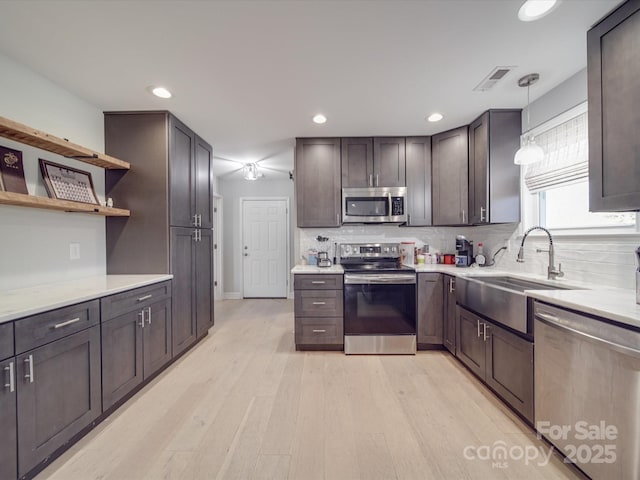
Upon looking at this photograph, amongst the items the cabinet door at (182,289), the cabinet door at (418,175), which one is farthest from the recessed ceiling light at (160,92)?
the cabinet door at (418,175)

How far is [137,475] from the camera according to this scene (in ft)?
4.42

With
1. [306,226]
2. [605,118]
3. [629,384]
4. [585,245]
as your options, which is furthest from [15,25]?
[585,245]

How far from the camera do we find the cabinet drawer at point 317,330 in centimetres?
277

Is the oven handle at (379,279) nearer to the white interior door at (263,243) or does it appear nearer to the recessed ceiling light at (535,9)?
the recessed ceiling light at (535,9)

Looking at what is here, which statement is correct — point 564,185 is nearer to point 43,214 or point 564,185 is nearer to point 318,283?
point 318,283

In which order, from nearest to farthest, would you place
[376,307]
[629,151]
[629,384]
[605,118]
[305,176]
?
1. [629,384]
2. [629,151]
3. [605,118]
4. [376,307]
5. [305,176]

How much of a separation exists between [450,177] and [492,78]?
1132 mm

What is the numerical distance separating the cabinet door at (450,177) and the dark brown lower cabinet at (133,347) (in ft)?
9.88

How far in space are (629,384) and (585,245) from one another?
3.86 ft

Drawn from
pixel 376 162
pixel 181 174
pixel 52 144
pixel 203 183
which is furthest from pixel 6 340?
pixel 376 162

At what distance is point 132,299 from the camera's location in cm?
197

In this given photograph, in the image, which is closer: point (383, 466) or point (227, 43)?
point (383, 466)

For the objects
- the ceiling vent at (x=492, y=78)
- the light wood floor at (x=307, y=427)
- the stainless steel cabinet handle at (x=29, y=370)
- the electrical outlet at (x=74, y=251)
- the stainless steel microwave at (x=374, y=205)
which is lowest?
the light wood floor at (x=307, y=427)

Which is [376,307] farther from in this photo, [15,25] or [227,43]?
[15,25]
